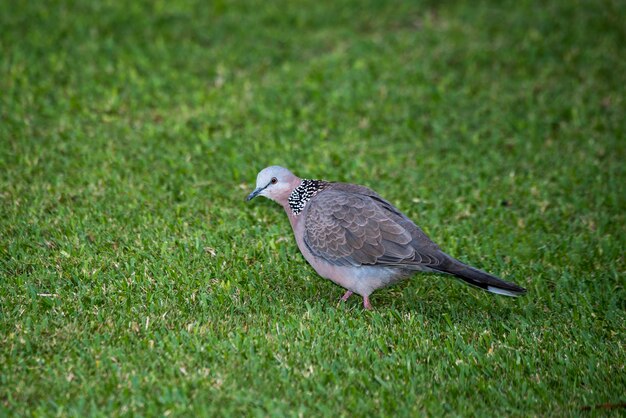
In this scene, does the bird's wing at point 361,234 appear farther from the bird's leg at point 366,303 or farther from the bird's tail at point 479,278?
the bird's leg at point 366,303

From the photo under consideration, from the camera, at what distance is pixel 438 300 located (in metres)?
6.19

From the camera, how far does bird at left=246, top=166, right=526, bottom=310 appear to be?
5590 mm

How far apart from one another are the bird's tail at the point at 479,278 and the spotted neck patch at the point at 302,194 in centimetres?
122

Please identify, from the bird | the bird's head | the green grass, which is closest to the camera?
the green grass

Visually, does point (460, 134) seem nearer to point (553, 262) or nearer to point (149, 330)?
point (553, 262)

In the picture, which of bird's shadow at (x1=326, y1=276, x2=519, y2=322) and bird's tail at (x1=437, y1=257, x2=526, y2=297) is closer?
bird's tail at (x1=437, y1=257, x2=526, y2=297)

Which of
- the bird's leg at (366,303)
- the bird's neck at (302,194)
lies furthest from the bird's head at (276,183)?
the bird's leg at (366,303)

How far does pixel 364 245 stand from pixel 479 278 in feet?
2.82

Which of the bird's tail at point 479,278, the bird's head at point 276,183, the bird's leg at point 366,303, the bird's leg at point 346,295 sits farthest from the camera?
the bird's head at point 276,183

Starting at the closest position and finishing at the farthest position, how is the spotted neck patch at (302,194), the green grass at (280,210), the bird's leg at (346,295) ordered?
the green grass at (280,210)
the bird's leg at (346,295)
the spotted neck patch at (302,194)

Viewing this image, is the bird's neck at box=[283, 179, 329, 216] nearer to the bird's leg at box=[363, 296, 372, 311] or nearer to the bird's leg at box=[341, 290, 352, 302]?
the bird's leg at box=[341, 290, 352, 302]

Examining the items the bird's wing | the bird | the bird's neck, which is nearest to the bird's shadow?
the bird

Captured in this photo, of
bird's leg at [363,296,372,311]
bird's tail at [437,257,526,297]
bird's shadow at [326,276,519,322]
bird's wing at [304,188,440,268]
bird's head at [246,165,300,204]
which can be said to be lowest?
bird's shadow at [326,276,519,322]

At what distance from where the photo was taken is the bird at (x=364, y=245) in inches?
220
